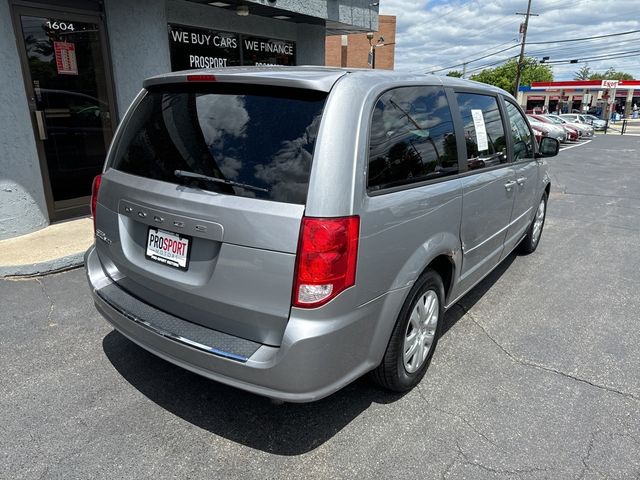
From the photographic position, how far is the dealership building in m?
5.40

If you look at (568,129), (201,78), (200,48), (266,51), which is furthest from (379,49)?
(201,78)

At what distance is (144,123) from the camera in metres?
2.77

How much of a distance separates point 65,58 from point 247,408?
17.9ft

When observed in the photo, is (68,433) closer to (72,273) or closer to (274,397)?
(274,397)

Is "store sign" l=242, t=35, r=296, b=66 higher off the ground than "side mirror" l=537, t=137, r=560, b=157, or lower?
higher

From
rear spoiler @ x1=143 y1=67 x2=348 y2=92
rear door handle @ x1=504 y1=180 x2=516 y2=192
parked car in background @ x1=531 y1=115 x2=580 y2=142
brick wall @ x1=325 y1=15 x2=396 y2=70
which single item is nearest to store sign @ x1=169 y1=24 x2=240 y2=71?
rear spoiler @ x1=143 y1=67 x2=348 y2=92

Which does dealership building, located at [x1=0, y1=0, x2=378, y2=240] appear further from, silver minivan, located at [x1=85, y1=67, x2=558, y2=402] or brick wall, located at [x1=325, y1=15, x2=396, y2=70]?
brick wall, located at [x1=325, y1=15, x2=396, y2=70]

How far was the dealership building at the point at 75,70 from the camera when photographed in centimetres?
540

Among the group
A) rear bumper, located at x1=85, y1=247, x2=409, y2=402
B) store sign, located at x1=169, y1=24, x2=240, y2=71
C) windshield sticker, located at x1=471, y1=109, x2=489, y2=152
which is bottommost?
rear bumper, located at x1=85, y1=247, x2=409, y2=402

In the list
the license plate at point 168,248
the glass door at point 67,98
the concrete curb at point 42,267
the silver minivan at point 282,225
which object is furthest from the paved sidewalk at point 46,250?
the license plate at point 168,248

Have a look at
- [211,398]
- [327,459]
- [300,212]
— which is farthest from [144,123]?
[327,459]

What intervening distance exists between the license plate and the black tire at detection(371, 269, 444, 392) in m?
1.20

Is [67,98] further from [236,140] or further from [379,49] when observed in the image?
[379,49]

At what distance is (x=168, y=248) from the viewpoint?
2.41m
